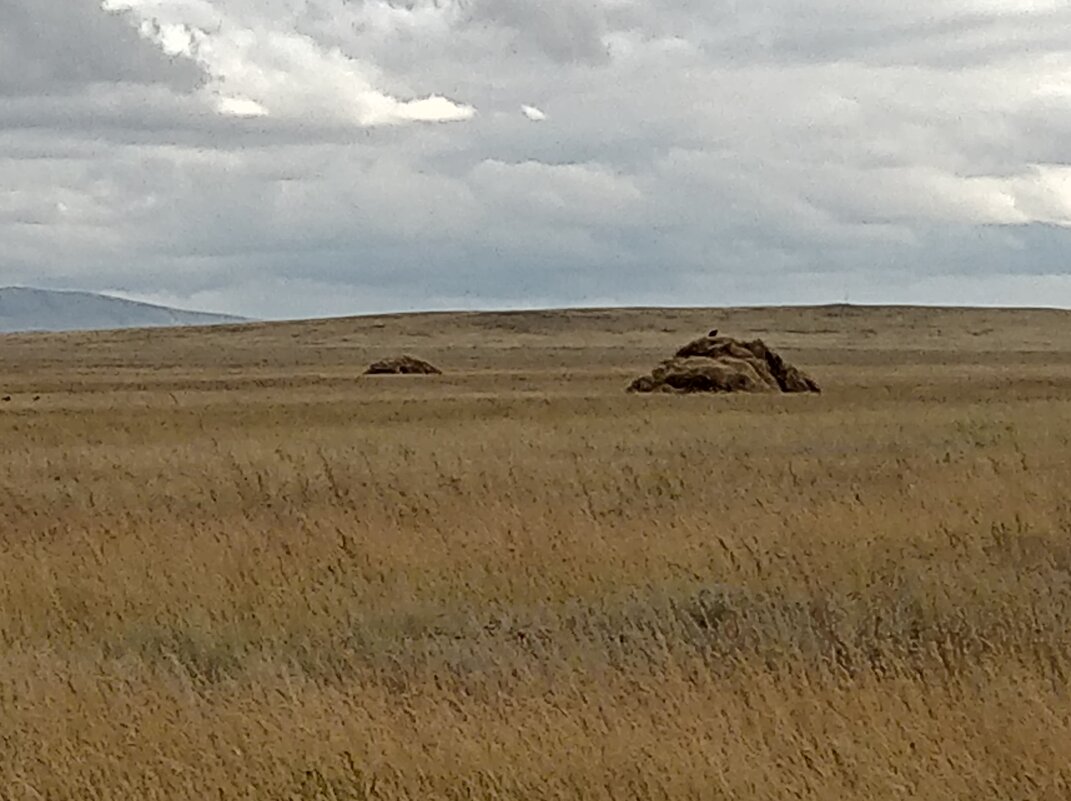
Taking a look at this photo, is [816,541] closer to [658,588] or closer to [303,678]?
[658,588]

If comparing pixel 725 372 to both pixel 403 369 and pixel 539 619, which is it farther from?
pixel 539 619

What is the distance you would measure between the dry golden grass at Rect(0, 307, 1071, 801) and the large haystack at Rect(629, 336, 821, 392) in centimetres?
1459

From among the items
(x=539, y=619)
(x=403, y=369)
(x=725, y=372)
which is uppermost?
(x=725, y=372)

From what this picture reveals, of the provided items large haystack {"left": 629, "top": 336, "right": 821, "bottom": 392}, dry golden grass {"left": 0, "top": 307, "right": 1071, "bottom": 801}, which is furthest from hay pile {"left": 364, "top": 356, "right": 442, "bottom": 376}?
dry golden grass {"left": 0, "top": 307, "right": 1071, "bottom": 801}

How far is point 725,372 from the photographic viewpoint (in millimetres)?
41812

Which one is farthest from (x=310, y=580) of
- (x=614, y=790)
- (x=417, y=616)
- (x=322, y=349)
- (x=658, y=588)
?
(x=322, y=349)

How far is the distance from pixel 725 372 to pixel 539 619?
103 feet

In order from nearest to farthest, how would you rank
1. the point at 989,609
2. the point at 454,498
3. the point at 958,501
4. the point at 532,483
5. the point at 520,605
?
the point at 989,609 < the point at 520,605 < the point at 958,501 < the point at 454,498 < the point at 532,483

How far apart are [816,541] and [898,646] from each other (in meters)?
3.71

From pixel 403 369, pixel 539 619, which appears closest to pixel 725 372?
pixel 403 369

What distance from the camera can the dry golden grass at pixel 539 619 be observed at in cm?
712

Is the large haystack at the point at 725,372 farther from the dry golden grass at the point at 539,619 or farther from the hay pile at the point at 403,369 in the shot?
the hay pile at the point at 403,369

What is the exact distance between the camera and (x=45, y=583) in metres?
12.0

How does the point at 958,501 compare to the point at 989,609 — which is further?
the point at 958,501
